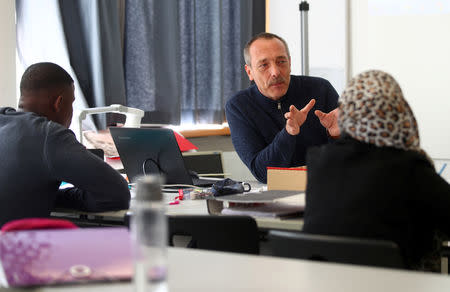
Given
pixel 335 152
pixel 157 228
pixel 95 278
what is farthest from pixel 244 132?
pixel 157 228

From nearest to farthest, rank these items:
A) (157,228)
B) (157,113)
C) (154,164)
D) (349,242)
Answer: (157,228), (349,242), (154,164), (157,113)

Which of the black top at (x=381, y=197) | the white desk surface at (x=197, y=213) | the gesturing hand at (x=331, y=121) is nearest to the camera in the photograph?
the black top at (x=381, y=197)

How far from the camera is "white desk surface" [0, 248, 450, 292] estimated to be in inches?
42.3

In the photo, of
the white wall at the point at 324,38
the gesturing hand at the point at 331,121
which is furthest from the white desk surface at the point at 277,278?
the white wall at the point at 324,38

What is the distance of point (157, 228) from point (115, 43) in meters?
3.45

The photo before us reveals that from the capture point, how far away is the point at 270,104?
11.1 ft

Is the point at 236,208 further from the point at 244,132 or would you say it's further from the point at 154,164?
the point at 244,132

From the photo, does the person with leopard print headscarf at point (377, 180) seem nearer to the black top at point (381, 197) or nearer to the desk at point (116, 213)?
the black top at point (381, 197)

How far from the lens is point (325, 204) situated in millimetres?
1578

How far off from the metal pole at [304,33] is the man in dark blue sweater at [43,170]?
264 centimetres

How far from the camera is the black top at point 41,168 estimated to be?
2.18 metres

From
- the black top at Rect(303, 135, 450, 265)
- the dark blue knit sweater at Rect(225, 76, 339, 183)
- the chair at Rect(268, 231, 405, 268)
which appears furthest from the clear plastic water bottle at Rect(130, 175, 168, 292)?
the dark blue knit sweater at Rect(225, 76, 339, 183)

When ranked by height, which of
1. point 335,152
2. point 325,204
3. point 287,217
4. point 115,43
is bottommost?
point 287,217

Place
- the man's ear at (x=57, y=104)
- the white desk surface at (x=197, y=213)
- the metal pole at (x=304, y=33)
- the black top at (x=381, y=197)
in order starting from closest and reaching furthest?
the black top at (x=381, y=197)
the white desk surface at (x=197, y=213)
the man's ear at (x=57, y=104)
the metal pole at (x=304, y=33)
